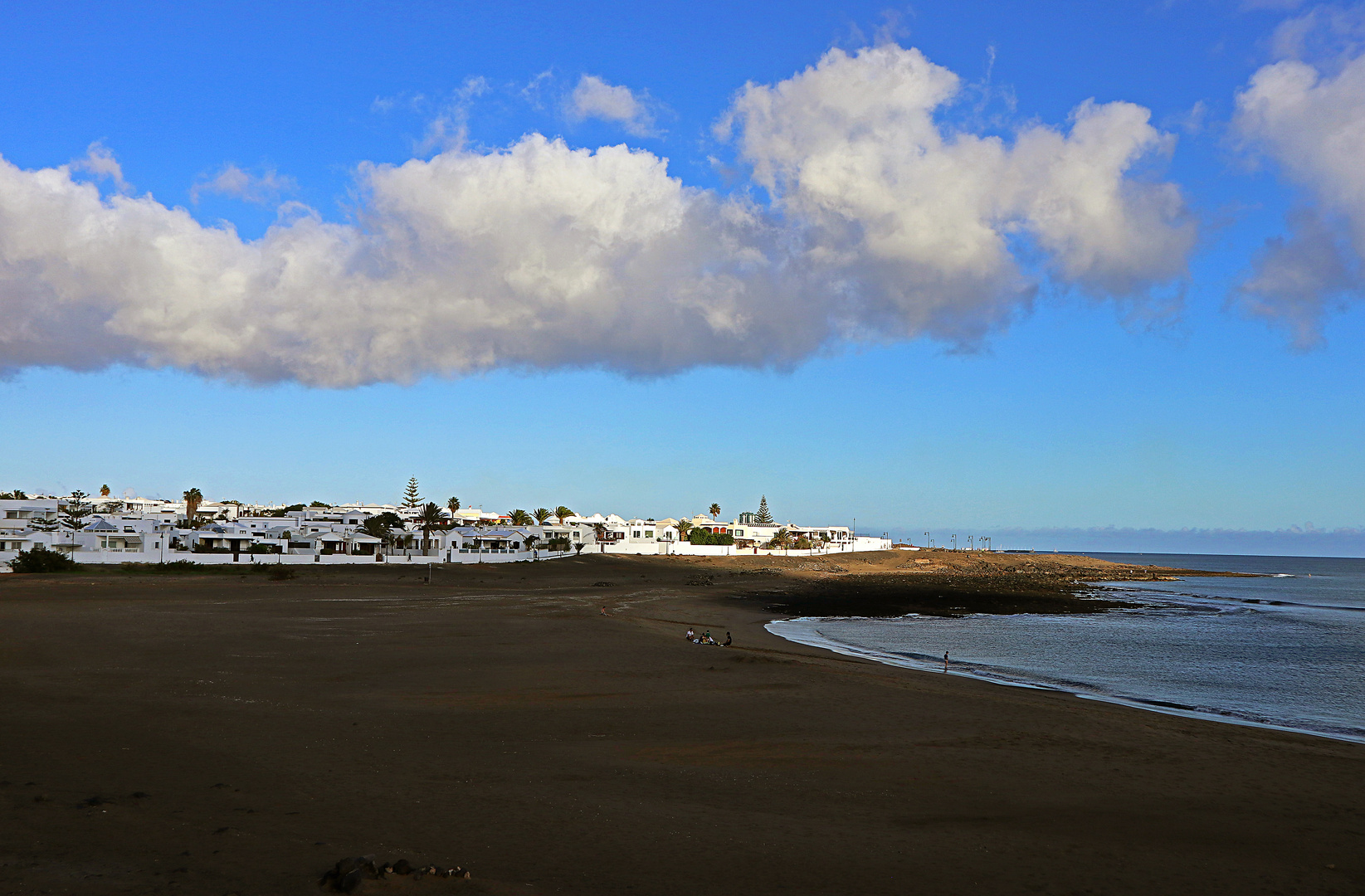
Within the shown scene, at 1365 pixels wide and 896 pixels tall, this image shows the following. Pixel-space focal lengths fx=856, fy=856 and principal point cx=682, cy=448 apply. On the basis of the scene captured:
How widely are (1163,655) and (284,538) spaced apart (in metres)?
80.8

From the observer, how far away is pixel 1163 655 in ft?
119

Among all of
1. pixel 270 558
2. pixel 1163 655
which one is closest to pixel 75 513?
pixel 270 558

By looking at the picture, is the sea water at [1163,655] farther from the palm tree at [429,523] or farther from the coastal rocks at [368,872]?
the palm tree at [429,523]

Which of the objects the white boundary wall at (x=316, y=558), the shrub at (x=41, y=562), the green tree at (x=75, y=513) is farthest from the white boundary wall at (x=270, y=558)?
the green tree at (x=75, y=513)

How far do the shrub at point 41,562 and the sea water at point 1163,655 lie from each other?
181 ft

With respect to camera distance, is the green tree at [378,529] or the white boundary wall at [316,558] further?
the green tree at [378,529]

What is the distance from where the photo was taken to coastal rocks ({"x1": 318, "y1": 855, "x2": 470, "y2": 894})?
24.5 ft

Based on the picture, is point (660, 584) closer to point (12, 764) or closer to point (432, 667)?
point (432, 667)

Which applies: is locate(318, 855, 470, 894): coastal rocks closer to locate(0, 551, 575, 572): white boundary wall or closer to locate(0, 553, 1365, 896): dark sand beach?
locate(0, 553, 1365, 896): dark sand beach

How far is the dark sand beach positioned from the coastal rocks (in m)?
0.09

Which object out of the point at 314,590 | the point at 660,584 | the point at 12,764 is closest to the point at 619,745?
the point at 12,764

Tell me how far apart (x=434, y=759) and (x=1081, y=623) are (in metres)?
47.1

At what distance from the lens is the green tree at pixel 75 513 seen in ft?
307

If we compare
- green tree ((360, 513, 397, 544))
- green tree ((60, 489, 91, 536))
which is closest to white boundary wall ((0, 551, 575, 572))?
green tree ((360, 513, 397, 544))
